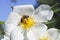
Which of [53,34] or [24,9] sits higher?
[24,9]

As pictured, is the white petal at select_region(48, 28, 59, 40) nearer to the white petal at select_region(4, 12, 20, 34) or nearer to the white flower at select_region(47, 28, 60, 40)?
the white flower at select_region(47, 28, 60, 40)

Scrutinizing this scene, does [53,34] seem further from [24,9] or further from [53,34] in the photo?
[24,9]

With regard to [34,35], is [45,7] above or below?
above

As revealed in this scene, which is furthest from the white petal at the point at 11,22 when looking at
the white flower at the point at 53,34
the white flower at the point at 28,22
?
the white flower at the point at 53,34

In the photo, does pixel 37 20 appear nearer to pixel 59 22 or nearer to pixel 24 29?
pixel 24 29

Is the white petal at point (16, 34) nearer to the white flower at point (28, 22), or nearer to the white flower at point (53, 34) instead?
the white flower at point (28, 22)

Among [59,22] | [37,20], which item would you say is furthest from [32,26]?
[59,22]

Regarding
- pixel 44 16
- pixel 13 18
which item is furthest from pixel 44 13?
pixel 13 18

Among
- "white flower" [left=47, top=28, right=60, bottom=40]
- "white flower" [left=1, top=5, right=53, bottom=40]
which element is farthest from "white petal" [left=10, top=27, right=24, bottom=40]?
"white flower" [left=47, top=28, right=60, bottom=40]
